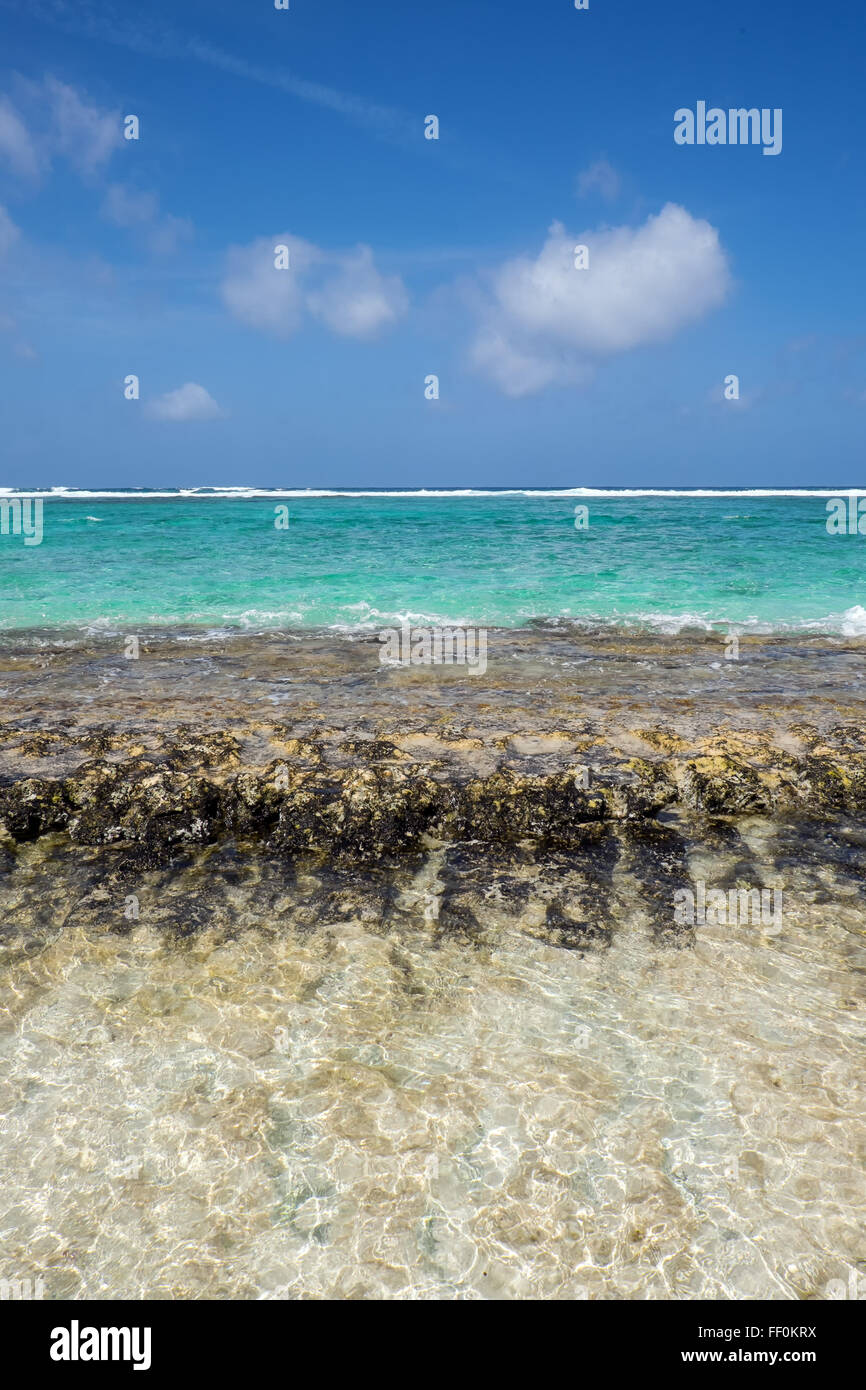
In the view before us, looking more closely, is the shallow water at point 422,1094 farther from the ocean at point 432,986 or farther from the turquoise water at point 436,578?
the turquoise water at point 436,578

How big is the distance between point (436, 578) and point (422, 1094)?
15.5m

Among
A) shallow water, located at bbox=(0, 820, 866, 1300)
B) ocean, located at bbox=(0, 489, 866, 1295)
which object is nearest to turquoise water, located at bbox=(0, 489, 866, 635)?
ocean, located at bbox=(0, 489, 866, 1295)

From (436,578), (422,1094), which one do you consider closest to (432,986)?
(422,1094)

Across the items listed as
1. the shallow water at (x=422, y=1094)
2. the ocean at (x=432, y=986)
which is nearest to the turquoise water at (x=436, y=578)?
the ocean at (x=432, y=986)

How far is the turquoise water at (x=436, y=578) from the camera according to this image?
1323 cm

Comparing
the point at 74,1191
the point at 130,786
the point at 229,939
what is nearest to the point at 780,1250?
the point at 74,1191

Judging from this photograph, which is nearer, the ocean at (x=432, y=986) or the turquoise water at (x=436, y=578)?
the ocean at (x=432, y=986)

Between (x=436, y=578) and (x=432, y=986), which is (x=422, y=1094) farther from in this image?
(x=436, y=578)

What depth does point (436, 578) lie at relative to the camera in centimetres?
1789

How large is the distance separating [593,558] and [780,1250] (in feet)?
66.7

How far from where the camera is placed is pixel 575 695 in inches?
298

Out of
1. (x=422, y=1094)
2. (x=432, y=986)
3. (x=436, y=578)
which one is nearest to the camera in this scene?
(x=422, y=1094)

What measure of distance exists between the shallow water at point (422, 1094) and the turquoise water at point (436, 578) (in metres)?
8.68
